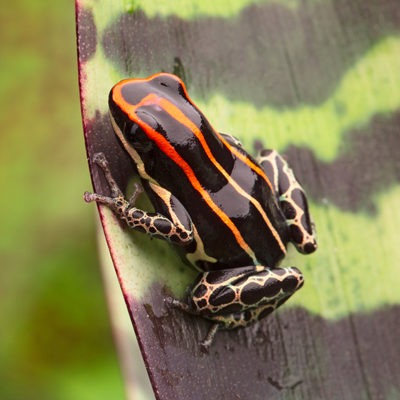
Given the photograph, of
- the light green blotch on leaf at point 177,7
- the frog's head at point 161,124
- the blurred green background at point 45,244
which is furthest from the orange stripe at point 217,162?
the blurred green background at point 45,244

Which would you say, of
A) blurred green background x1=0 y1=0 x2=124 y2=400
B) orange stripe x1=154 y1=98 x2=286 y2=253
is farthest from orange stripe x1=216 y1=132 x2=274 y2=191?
blurred green background x1=0 y1=0 x2=124 y2=400

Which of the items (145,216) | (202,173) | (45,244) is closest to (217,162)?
(202,173)

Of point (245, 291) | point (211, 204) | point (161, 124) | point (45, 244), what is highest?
point (161, 124)

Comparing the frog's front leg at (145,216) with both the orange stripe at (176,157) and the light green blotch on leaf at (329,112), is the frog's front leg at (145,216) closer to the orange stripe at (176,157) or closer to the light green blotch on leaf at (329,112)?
the orange stripe at (176,157)

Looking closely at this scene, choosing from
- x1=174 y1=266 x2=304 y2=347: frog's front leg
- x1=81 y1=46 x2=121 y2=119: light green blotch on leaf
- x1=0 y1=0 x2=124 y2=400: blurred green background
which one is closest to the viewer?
x1=81 y1=46 x2=121 y2=119: light green blotch on leaf

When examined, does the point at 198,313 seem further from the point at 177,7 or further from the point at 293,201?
the point at 177,7

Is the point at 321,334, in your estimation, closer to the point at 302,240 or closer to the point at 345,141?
the point at 302,240

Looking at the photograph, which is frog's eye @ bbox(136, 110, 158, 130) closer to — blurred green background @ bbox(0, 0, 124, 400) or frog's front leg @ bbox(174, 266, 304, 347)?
frog's front leg @ bbox(174, 266, 304, 347)
